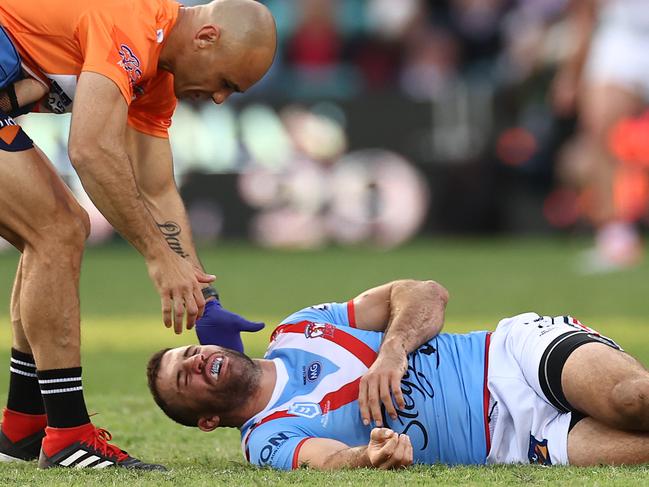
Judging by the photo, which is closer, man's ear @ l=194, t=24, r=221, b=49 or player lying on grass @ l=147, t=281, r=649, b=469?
player lying on grass @ l=147, t=281, r=649, b=469

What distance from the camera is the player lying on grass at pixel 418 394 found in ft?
15.2

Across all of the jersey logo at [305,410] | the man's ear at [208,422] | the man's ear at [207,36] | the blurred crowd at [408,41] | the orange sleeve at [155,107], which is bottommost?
the man's ear at [208,422]

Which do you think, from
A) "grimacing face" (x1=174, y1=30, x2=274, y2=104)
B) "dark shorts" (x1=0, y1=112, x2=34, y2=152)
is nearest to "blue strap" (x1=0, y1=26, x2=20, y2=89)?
"dark shorts" (x1=0, y1=112, x2=34, y2=152)

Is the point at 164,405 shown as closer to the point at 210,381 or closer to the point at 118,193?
the point at 210,381

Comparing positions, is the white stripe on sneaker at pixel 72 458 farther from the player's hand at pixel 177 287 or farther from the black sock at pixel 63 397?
the player's hand at pixel 177 287

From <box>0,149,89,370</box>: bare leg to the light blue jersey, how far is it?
2.48ft

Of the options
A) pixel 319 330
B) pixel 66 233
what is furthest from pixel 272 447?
pixel 66 233

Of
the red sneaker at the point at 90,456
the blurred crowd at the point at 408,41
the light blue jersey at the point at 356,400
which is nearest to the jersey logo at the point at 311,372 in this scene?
the light blue jersey at the point at 356,400

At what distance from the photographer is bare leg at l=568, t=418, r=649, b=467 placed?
4.64 meters

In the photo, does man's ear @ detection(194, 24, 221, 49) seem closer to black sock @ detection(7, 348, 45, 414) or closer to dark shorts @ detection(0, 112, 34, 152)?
dark shorts @ detection(0, 112, 34, 152)

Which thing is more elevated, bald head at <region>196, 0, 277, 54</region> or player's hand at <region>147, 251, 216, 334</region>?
bald head at <region>196, 0, 277, 54</region>

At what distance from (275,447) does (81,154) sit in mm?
1211

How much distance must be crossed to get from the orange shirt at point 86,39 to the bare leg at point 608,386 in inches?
71.8

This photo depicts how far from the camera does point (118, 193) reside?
4.67 m
